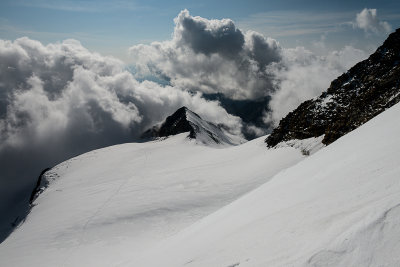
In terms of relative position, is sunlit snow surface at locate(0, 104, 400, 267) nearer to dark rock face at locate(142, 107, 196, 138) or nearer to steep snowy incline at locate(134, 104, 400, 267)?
steep snowy incline at locate(134, 104, 400, 267)

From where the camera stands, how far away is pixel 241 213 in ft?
27.9

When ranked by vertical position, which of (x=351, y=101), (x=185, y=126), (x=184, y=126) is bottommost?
(x=351, y=101)

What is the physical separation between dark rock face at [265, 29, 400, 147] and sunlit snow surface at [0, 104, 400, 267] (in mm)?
3106

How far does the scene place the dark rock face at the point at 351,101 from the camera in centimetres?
2420

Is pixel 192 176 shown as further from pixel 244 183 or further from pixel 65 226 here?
pixel 65 226

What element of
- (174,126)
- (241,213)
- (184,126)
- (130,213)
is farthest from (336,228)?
(174,126)

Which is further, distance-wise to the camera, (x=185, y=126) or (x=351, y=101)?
(x=185, y=126)

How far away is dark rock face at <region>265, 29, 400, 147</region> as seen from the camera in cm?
2420

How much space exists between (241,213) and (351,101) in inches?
1069

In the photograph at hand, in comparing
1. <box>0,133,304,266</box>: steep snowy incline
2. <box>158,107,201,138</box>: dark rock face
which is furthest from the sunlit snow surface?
<box>158,107,201,138</box>: dark rock face

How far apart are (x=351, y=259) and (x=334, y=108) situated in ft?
106

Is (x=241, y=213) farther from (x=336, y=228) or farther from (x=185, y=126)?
(x=185, y=126)

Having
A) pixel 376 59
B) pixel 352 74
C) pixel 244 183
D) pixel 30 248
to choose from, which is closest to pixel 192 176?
pixel 244 183

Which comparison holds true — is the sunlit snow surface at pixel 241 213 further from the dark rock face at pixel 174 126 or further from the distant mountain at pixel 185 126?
the dark rock face at pixel 174 126
